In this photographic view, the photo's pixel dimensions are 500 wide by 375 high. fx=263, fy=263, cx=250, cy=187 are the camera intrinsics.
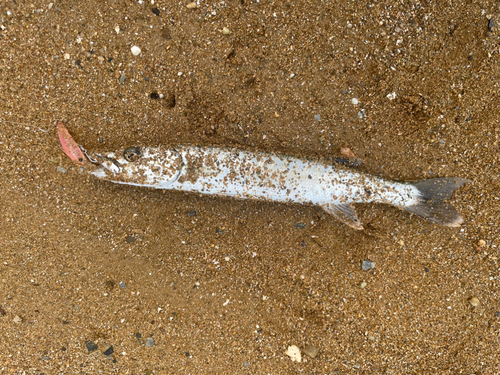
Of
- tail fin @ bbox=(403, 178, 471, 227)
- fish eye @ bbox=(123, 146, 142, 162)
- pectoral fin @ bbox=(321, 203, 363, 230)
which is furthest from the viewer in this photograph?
tail fin @ bbox=(403, 178, 471, 227)

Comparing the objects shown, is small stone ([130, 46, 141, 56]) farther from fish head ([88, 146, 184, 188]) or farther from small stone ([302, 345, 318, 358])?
small stone ([302, 345, 318, 358])

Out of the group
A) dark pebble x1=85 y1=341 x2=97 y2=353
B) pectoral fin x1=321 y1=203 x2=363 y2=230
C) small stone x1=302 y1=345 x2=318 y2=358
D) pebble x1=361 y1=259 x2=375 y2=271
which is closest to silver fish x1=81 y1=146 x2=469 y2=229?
pectoral fin x1=321 y1=203 x2=363 y2=230

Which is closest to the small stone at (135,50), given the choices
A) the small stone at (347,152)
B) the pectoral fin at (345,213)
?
the small stone at (347,152)

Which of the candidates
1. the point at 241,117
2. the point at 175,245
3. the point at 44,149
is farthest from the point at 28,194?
the point at 241,117

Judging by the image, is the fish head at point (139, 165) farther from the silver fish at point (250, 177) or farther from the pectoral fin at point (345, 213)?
the pectoral fin at point (345, 213)

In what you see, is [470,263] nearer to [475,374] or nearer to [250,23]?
[475,374]

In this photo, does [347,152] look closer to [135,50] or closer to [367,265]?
[367,265]
